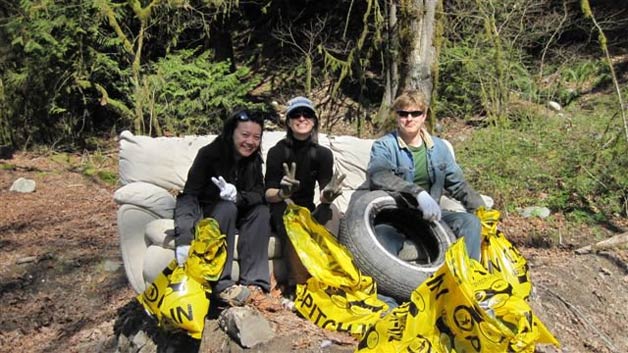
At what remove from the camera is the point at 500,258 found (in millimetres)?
3451

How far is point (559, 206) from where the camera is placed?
584cm

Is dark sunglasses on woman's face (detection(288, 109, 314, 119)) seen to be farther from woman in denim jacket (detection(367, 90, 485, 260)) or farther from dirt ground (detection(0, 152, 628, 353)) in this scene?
dirt ground (detection(0, 152, 628, 353))

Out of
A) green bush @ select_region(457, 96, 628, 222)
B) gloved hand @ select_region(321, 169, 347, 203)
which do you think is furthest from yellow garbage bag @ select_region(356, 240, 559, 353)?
green bush @ select_region(457, 96, 628, 222)

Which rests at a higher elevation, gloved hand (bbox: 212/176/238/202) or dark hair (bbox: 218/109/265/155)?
dark hair (bbox: 218/109/265/155)

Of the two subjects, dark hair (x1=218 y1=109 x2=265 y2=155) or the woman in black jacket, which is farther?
dark hair (x1=218 y1=109 x2=265 y2=155)

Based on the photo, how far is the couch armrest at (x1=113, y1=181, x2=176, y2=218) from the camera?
3777 mm

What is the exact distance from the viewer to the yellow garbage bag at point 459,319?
8.52ft

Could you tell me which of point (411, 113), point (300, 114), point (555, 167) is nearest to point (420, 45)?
point (555, 167)

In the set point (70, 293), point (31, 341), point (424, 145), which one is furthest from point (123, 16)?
point (424, 145)

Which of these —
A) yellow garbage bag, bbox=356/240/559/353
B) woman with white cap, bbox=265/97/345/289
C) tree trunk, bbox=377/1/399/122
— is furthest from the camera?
tree trunk, bbox=377/1/399/122

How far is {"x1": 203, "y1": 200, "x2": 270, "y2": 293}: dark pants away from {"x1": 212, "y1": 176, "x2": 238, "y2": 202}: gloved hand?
3 cm

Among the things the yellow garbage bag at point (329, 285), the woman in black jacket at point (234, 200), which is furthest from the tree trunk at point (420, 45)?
the yellow garbage bag at point (329, 285)

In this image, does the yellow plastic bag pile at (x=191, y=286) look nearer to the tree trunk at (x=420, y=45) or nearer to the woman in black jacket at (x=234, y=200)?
the woman in black jacket at (x=234, y=200)

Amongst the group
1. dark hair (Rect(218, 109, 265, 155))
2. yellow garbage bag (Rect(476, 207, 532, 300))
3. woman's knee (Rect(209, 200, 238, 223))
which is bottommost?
yellow garbage bag (Rect(476, 207, 532, 300))
